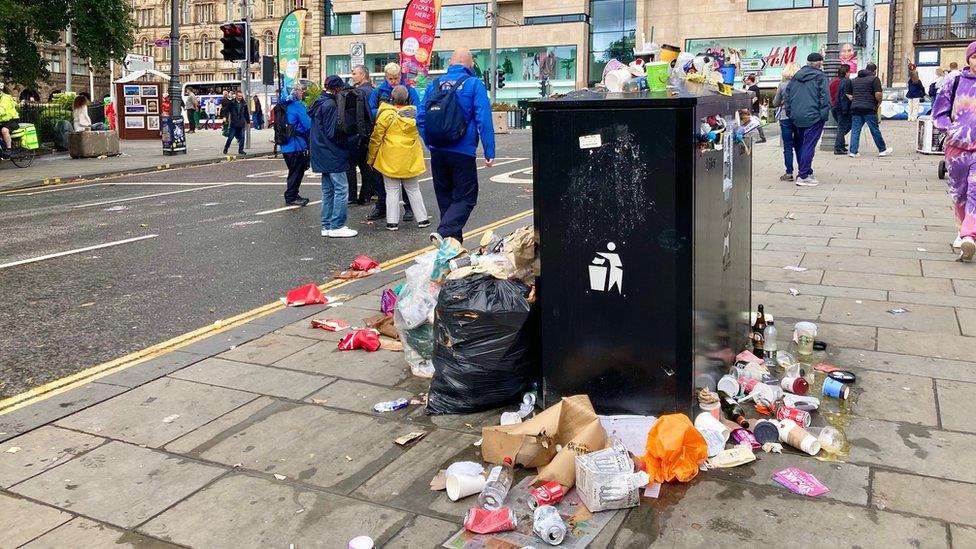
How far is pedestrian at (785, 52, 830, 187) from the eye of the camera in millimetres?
12719

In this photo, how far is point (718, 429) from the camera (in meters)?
3.58

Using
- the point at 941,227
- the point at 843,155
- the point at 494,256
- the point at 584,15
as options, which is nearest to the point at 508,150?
the point at 843,155

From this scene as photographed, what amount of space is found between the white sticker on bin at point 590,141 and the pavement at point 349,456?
53.7 inches

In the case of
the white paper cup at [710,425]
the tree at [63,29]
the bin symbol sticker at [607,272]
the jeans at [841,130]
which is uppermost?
the tree at [63,29]

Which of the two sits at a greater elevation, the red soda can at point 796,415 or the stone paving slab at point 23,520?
the red soda can at point 796,415

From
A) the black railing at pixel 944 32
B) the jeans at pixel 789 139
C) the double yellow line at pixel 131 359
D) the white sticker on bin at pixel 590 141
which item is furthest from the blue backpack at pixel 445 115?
the black railing at pixel 944 32

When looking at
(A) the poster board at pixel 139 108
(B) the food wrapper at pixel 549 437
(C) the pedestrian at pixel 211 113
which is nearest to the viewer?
(B) the food wrapper at pixel 549 437

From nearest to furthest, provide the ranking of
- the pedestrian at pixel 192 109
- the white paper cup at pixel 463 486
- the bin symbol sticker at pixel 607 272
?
the white paper cup at pixel 463 486 < the bin symbol sticker at pixel 607 272 < the pedestrian at pixel 192 109

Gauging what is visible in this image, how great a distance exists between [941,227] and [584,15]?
56325 mm

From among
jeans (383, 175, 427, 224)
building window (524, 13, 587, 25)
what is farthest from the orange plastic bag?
building window (524, 13, 587, 25)

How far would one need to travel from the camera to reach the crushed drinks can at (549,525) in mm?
2906

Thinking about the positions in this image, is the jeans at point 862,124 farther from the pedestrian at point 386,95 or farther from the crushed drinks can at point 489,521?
the crushed drinks can at point 489,521

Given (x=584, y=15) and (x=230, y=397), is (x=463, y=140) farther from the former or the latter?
(x=584, y=15)

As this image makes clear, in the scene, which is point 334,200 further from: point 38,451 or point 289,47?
point 289,47
